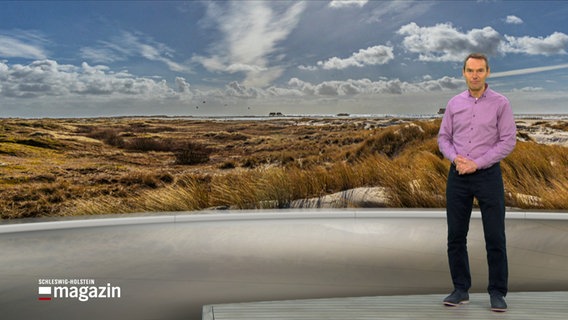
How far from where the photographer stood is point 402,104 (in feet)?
32.5

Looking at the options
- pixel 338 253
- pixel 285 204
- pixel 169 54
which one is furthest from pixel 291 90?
pixel 338 253

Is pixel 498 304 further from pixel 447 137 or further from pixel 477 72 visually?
pixel 477 72

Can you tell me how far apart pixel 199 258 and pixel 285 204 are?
1848 millimetres

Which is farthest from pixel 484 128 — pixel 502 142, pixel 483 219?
pixel 483 219

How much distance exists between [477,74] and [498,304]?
1.14m

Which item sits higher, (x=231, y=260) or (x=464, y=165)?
(x=464, y=165)

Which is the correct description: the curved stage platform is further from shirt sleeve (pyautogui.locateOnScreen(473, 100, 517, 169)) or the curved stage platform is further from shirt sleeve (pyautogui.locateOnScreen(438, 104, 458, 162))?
shirt sleeve (pyautogui.locateOnScreen(473, 100, 517, 169))

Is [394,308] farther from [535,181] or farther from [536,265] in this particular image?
[535,181]

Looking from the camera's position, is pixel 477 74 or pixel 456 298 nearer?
pixel 477 74

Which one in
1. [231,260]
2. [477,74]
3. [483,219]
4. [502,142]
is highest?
[477,74]

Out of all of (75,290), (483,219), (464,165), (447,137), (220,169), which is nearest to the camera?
(464,165)

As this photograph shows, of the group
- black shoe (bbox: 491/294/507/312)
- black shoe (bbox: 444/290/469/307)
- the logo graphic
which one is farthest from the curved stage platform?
black shoe (bbox: 491/294/507/312)

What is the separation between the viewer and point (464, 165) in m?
2.46

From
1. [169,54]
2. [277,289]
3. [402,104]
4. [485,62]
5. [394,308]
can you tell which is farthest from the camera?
[169,54]
